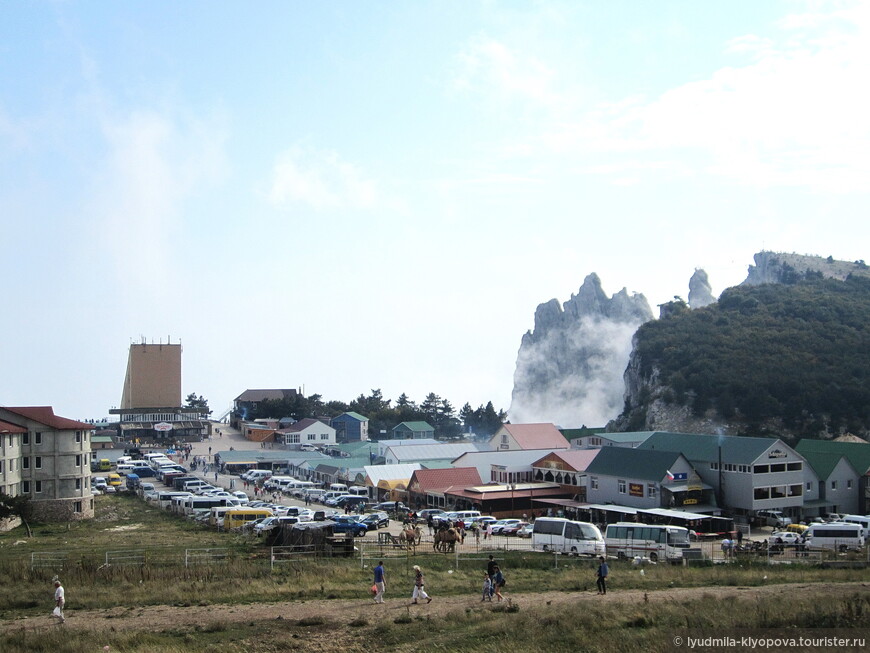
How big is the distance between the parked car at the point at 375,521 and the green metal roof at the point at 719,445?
15389mm

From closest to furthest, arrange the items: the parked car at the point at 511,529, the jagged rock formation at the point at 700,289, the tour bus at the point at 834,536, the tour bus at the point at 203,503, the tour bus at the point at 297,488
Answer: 1. the tour bus at the point at 834,536
2. the parked car at the point at 511,529
3. the tour bus at the point at 203,503
4. the tour bus at the point at 297,488
5. the jagged rock formation at the point at 700,289

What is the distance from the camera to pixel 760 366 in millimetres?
70750

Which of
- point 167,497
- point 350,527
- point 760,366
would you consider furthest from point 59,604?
point 760,366

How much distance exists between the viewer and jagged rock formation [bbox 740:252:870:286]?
108 m

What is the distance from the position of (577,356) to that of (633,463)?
103m

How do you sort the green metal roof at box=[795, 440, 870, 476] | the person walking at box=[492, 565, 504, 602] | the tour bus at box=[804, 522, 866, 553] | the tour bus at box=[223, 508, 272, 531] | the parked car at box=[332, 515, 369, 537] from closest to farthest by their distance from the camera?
1. the person walking at box=[492, 565, 504, 602]
2. the tour bus at box=[804, 522, 866, 553]
3. the parked car at box=[332, 515, 369, 537]
4. the tour bus at box=[223, 508, 272, 531]
5. the green metal roof at box=[795, 440, 870, 476]

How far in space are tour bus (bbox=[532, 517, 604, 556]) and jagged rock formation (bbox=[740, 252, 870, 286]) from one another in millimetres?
85409

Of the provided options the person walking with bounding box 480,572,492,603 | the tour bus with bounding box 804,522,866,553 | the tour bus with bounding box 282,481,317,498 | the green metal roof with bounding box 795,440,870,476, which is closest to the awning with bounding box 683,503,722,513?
the green metal roof with bounding box 795,440,870,476

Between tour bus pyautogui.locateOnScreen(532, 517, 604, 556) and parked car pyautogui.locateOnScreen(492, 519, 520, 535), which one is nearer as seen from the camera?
tour bus pyautogui.locateOnScreen(532, 517, 604, 556)

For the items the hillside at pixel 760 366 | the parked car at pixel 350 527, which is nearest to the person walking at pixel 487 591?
the parked car at pixel 350 527

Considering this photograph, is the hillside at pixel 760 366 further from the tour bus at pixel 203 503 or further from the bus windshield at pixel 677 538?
the bus windshield at pixel 677 538

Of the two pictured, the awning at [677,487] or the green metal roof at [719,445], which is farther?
the green metal roof at [719,445]

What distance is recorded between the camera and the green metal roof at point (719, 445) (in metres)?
39.3

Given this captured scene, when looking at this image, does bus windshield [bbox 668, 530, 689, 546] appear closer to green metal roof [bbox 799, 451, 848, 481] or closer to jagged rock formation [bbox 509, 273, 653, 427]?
green metal roof [bbox 799, 451, 848, 481]
